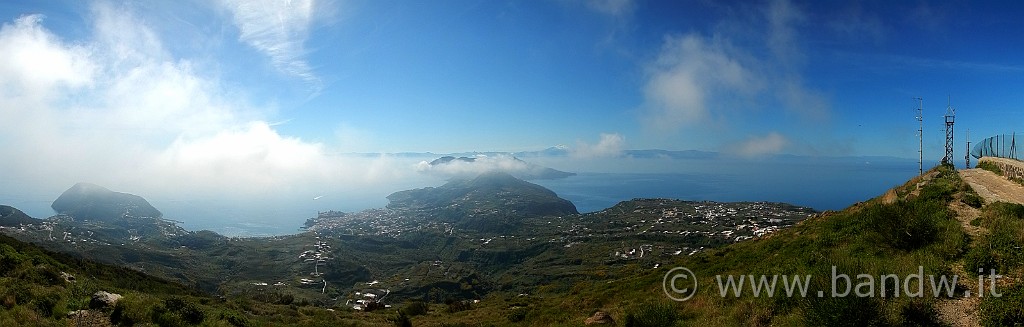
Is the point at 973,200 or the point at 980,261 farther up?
the point at 973,200

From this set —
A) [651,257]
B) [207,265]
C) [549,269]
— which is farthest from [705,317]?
[207,265]

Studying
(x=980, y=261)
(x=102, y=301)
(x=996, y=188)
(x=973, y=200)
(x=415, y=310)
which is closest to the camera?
(x=980, y=261)

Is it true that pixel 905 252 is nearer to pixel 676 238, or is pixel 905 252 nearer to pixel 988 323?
pixel 988 323

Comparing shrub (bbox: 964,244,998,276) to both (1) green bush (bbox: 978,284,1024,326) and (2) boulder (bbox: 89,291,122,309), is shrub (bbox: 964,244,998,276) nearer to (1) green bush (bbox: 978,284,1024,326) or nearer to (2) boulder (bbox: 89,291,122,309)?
(1) green bush (bbox: 978,284,1024,326)

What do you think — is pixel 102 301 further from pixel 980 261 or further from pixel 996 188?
pixel 996 188

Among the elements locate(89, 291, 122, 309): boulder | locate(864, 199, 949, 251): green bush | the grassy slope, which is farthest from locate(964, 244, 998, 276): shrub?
locate(89, 291, 122, 309): boulder

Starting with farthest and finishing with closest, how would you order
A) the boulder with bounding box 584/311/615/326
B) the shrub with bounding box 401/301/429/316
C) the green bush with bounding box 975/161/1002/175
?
the shrub with bounding box 401/301/429/316 → the green bush with bounding box 975/161/1002/175 → the boulder with bounding box 584/311/615/326

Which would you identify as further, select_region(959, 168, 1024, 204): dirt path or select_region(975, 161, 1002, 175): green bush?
select_region(975, 161, 1002, 175): green bush

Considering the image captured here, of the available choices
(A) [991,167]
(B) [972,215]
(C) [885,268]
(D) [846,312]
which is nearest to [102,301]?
(D) [846,312]

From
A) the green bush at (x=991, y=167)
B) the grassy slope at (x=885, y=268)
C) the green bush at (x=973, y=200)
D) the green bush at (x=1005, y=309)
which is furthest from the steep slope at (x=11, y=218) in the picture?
the green bush at (x=991, y=167)
